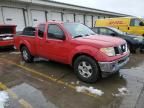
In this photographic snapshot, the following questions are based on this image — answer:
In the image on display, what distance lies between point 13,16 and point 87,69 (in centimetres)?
Answer: 1128

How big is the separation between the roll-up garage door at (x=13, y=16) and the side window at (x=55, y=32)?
8949mm

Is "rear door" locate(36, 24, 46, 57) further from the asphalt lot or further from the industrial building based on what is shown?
the industrial building

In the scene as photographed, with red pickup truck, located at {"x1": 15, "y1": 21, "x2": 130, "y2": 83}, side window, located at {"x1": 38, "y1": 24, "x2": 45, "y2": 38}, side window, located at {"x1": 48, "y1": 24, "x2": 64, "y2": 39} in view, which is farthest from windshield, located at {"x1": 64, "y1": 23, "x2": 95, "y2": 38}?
side window, located at {"x1": 38, "y1": 24, "x2": 45, "y2": 38}

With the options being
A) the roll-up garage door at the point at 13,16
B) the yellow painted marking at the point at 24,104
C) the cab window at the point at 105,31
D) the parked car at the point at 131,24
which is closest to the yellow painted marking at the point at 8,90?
the yellow painted marking at the point at 24,104

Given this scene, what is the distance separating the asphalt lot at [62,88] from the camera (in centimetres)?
384

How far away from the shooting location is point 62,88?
4723 millimetres

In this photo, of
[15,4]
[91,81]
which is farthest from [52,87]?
[15,4]

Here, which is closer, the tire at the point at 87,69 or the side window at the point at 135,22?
the tire at the point at 87,69

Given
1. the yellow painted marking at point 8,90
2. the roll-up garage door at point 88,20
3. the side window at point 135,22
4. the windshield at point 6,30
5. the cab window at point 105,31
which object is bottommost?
the yellow painted marking at point 8,90

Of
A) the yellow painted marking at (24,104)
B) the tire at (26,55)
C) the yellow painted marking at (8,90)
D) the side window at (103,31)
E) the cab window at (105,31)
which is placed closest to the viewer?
the yellow painted marking at (24,104)

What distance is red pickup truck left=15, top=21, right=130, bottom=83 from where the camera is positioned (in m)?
4.55

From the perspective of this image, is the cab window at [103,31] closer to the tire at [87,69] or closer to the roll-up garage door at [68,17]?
the tire at [87,69]

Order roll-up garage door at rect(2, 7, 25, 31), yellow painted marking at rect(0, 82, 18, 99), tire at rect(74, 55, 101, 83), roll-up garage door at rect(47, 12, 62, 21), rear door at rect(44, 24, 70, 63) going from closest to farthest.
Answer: yellow painted marking at rect(0, 82, 18, 99), tire at rect(74, 55, 101, 83), rear door at rect(44, 24, 70, 63), roll-up garage door at rect(2, 7, 25, 31), roll-up garage door at rect(47, 12, 62, 21)

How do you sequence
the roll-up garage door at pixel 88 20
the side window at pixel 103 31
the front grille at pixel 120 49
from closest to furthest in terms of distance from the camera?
the front grille at pixel 120 49
the side window at pixel 103 31
the roll-up garage door at pixel 88 20
